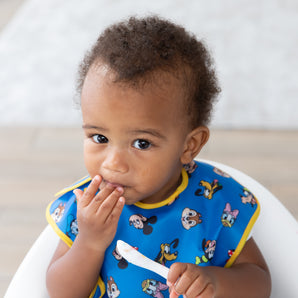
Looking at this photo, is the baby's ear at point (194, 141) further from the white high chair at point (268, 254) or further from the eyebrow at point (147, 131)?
the white high chair at point (268, 254)

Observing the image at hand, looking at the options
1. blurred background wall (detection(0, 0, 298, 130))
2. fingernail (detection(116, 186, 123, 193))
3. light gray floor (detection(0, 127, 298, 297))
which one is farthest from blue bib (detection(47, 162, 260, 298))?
blurred background wall (detection(0, 0, 298, 130))

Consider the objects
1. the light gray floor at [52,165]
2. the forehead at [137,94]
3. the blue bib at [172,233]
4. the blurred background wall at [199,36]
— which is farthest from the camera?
the blurred background wall at [199,36]

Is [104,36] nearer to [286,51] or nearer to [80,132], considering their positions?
[80,132]

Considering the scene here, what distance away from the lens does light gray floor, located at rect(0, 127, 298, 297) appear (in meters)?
1.49

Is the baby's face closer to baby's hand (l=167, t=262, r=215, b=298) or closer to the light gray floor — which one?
baby's hand (l=167, t=262, r=215, b=298)

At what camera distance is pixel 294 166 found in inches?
66.0

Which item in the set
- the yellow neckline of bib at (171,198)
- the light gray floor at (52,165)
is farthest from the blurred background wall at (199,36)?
the yellow neckline of bib at (171,198)

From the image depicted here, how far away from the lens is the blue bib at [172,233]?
0.83 m

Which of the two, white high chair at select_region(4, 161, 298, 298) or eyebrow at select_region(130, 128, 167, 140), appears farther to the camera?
white high chair at select_region(4, 161, 298, 298)

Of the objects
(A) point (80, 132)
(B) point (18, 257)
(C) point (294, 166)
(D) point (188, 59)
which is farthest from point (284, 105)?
(D) point (188, 59)

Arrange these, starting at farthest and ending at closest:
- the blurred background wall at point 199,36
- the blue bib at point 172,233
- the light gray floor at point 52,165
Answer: the blurred background wall at point 199,36, the light gray floor at point 52,165, the blue bib at point 172,233

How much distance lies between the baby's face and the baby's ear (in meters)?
0.03

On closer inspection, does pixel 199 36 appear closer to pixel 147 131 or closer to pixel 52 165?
pixel 52 165

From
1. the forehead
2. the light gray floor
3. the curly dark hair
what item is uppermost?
the curly dark hair
